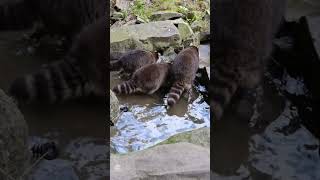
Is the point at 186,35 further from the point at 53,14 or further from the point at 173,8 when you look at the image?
the point at 53,14

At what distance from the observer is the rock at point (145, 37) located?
234 inches

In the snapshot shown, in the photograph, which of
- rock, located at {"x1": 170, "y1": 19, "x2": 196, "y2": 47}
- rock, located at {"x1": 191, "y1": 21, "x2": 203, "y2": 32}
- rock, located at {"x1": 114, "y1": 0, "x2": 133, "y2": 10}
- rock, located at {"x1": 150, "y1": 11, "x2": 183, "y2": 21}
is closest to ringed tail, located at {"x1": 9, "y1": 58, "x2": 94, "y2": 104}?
rock, located at {"x1": 170, "y1": 19, "x2": 196, "y2": 47}

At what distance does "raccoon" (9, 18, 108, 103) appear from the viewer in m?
2.29

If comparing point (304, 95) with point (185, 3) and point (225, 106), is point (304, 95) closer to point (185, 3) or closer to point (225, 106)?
point (225, 106)

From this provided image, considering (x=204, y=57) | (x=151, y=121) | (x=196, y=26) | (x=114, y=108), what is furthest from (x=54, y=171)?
(x=196, y=26)

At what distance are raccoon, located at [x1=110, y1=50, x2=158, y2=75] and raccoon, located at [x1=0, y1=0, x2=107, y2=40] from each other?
113 inches

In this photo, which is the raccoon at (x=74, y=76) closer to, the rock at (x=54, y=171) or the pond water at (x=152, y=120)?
the rock at (x=54, y=171)

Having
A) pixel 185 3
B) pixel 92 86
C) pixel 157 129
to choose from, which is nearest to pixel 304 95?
pixel 92 86

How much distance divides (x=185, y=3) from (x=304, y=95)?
5272 mm

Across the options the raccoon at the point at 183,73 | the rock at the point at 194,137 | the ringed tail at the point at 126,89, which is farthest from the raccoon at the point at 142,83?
the rock at the point at 194,137

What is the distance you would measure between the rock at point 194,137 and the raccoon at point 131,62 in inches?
55.9

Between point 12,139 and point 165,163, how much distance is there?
1.14 meters

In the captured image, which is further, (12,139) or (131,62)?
(131,62)

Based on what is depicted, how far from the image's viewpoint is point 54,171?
2385 millimetres
